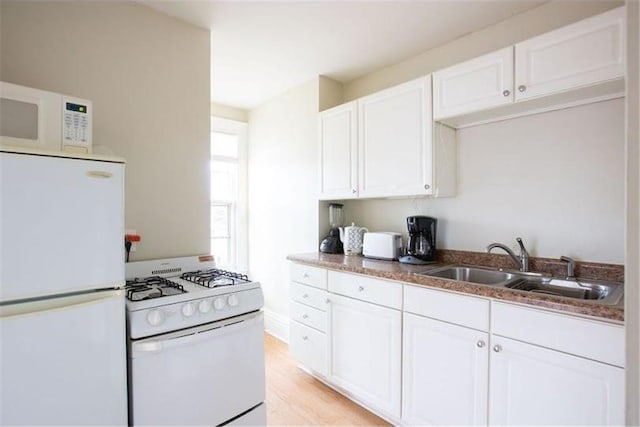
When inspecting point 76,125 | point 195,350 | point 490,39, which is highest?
point 490,39

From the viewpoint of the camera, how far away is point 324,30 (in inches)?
84.3

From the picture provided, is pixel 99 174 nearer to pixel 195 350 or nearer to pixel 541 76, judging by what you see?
pixel 195 350

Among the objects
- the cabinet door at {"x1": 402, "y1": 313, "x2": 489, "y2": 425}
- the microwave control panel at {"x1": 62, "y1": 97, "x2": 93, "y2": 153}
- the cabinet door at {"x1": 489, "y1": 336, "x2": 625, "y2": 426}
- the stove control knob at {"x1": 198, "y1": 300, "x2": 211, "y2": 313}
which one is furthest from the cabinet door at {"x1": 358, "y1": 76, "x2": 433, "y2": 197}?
the microwave control panel at {"x1": 62, "y1": 97, "x2": 93, "y2": 153}

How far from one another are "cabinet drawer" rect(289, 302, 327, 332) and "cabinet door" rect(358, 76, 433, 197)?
3.14 feet

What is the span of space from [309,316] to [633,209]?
198 cm

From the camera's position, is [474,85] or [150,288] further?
→ [474,85]

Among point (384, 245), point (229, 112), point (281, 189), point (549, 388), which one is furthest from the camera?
point (229, 112)

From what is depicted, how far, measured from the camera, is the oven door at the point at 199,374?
1.29 meters

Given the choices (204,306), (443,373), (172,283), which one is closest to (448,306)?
(443,373)

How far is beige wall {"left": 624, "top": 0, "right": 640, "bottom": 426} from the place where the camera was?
91cm

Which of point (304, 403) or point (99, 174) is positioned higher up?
point (99, 174)

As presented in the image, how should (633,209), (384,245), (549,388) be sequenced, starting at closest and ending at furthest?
1. (633,209)
2. (549,388)
3. (384,245)

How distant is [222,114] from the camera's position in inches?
142

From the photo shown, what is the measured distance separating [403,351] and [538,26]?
2.06 meters
